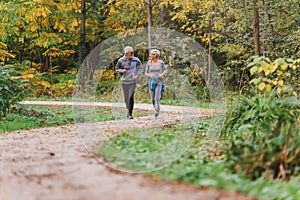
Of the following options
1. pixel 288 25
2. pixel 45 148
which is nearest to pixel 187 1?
pixel 288 25

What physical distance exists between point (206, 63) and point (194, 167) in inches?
551

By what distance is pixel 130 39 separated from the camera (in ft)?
70.6

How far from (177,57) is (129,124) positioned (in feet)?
32.6

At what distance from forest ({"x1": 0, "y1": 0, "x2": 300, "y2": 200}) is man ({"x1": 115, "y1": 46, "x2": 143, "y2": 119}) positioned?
97 cm

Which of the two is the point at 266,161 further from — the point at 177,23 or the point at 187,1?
the point at 177,23

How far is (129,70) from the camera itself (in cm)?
955

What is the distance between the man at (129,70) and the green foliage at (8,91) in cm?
299

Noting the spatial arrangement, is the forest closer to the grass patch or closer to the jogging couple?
the grass patch

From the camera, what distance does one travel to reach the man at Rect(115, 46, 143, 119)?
30.9ft

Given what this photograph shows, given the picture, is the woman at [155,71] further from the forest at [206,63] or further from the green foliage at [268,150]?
the green foliage at [268,150]

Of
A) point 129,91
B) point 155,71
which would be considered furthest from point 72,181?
point 129,91

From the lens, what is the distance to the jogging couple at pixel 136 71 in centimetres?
945

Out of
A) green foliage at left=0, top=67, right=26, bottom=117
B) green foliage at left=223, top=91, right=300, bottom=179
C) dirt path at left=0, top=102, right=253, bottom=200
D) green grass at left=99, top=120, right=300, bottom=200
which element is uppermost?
green foliage at left=0, top=67, right=26, bottom=117

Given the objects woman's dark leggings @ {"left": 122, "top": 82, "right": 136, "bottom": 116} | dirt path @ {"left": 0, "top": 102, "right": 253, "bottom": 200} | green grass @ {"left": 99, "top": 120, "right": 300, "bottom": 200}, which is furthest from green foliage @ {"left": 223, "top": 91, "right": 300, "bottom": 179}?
woman's dark leggings @ {"left": 122, "top": 82, "right": 136, "bottom": 116}
